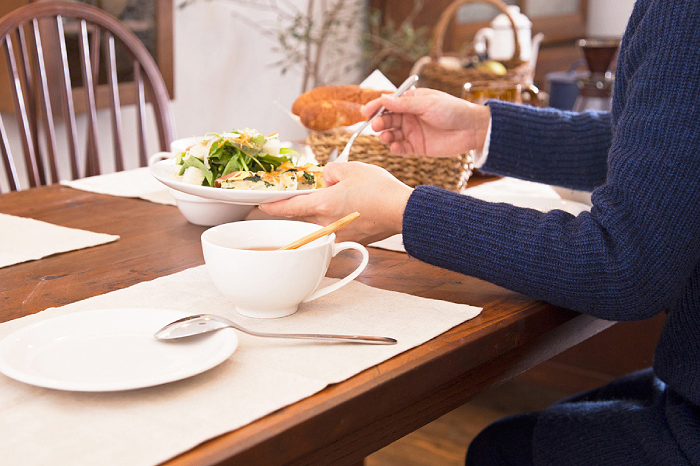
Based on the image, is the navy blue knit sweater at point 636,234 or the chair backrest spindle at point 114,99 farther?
the chair backrest spindle at point 114,99

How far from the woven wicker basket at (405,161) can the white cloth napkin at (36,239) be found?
0.35 metres

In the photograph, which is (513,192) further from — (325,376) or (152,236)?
(325,376)

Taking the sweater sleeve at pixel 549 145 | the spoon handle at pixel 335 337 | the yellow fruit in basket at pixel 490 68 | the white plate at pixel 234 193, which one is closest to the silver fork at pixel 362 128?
the sweater sleeve at pixel 549 145

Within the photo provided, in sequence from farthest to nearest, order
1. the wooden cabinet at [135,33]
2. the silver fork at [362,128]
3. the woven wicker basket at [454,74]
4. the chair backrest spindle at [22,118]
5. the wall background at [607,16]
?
1. the wall background at [607,16]
2. the wooden cabinet at [135,33]
3. the woven wicker basket at [454,74]
4. the chair backrest spindle at [22,118]
5. the silver fork at [362,128]

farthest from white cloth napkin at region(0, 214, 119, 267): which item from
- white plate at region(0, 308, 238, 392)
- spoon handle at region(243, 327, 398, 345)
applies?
spoon handle at region(243, 327, 398, 345)

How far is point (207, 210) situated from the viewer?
0.96 metres

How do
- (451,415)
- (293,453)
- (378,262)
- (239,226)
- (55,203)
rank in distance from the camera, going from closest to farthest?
(293,453) → (239,226) → (378,262) → (55,203) → (451,415)

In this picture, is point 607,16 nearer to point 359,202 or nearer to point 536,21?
point 536,21

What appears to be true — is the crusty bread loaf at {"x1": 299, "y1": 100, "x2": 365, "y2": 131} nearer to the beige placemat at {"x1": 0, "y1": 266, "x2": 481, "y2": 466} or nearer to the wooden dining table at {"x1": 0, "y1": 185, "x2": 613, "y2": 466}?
the wooden dining table at {"x1": 0, "y1": 185, "x2": 613, "y2": 466}

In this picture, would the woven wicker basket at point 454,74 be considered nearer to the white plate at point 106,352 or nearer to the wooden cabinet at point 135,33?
the wooden cabinet at point 135,33

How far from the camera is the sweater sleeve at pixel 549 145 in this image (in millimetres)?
1068

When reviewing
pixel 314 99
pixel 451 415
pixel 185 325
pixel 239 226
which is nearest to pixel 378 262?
pixel 239 226

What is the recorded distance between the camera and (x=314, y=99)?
1.19 meters

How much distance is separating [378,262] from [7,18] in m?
0.91
